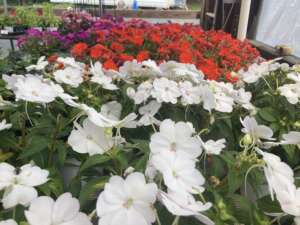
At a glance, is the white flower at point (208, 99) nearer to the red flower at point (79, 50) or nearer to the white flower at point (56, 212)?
the white flower at point (56, 212)

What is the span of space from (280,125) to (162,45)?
1.47m

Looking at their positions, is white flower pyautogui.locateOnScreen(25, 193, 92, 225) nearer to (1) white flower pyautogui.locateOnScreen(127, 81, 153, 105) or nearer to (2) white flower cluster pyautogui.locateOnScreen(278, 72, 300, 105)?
(1) white flower pyautogui.locateOnScreen(127, 81, 153, 105)

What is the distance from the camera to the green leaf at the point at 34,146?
857 millimetres

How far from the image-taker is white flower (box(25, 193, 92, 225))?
503 mm

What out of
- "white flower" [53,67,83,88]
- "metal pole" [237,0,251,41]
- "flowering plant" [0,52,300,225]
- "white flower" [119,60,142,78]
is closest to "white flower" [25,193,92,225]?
"flowering plant" [0,52,300,225]

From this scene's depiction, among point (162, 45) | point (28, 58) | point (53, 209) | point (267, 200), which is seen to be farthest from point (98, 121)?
point (28, 58)

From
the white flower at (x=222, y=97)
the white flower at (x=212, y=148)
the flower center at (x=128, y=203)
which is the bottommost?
the white flower at (x=212, y=148)

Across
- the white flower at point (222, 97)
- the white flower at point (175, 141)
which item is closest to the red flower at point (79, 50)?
the white flower at point (222, 97)

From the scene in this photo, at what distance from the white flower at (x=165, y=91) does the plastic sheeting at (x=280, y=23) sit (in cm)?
265

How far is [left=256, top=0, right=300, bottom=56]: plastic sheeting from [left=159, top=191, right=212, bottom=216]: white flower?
3154 millimetres

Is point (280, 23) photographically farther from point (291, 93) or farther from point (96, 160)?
→ point (96, 160)

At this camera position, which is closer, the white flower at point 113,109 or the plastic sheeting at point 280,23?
the white flower at point 113,109

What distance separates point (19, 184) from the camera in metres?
0.58

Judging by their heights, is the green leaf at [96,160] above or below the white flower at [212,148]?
below
